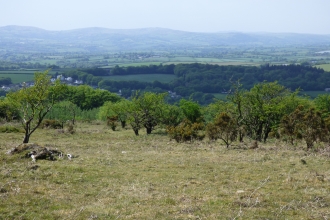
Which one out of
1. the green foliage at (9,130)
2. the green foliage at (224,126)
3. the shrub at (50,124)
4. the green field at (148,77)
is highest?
the green foliage at (224,126)

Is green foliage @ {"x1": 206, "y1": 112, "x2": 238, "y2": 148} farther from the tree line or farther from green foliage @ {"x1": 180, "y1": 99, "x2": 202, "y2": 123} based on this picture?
green foliage @ {"x1": 180, "y1": 99, "x2": 202, "y2": 123}

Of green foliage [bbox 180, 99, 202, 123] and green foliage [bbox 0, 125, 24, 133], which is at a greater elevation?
green foliage [bbox 180, 99, 202, 123]

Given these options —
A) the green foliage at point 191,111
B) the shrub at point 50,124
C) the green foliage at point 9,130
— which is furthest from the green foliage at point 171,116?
the green foliage at point 9,130

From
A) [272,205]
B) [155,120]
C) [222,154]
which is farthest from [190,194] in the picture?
[155,120]

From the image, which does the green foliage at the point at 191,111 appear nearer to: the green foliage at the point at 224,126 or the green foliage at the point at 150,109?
the green foliage at the point at 150,109

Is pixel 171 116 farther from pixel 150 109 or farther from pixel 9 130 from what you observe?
pixel 9 130

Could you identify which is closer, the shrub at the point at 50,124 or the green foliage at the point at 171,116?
the shrub at the point at 50,124

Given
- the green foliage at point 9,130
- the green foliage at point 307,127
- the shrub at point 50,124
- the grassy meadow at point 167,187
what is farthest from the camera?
the shrub at point 50,124

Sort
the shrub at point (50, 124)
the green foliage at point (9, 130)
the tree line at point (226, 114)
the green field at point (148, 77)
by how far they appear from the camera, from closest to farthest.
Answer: the tree line at point (226, 114) → the green foliage at point (9, 130) → the shrub at point (50, 124) → the green field at point (148, 77)

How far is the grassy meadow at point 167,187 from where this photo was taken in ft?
34.3

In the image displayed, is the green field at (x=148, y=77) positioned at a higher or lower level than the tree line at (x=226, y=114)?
lower

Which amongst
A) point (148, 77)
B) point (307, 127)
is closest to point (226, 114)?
point (307, 127)

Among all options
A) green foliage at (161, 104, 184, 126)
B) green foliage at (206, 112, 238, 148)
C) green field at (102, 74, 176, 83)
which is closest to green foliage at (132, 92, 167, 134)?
green foliage at (161, 104, 184, 126)

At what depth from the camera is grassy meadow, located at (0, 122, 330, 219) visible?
34.3 feet
